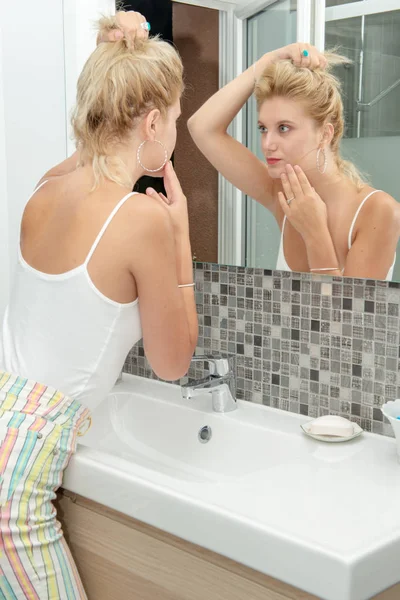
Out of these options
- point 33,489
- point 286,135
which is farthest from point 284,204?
point 33,489

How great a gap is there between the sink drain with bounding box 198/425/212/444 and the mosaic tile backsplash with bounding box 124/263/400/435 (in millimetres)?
143

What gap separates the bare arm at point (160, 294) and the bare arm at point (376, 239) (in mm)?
344

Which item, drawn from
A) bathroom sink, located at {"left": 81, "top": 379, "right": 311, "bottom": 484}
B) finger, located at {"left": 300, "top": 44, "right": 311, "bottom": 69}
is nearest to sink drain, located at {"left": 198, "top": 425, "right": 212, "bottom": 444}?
bathroom sink, located at {"left": 81, "top": 379, "right": 311, "bottom": 484}

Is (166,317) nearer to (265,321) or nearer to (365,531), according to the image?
(265,321)

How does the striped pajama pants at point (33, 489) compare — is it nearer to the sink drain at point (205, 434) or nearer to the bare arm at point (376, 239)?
the sink drain at point (205, 434)

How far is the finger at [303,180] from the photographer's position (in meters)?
1.49

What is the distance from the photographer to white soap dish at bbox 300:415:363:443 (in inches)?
56.9

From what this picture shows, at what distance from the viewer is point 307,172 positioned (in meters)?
1.48

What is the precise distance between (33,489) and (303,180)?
782 millimetres

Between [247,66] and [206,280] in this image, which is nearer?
[247,66]

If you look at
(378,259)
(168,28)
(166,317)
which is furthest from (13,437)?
(168,28)

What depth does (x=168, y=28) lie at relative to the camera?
5.65 ft

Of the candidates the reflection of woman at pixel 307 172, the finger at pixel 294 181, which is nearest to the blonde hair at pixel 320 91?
the reflection of woman at pixel 307 172

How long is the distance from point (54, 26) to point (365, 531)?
151cm
